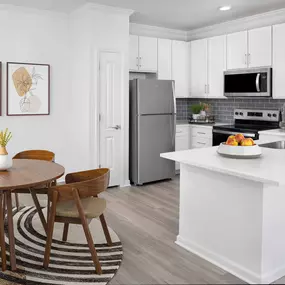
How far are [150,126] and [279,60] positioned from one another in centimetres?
199

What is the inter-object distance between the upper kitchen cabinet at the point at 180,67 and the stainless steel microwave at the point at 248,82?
881 millimetres

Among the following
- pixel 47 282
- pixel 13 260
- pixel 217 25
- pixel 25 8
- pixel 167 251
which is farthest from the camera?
pixel 217 25

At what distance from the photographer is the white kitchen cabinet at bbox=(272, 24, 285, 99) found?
485 cm

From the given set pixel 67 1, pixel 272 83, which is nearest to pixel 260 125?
pixel 272 83

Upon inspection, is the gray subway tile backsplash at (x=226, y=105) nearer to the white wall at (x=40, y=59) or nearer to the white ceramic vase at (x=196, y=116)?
the white ceramic vase at (x=196, y=116)

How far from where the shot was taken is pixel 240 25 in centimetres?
555

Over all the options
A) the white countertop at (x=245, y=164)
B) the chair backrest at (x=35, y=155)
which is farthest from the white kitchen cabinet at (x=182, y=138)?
the white countertop at (x=245, y=164)

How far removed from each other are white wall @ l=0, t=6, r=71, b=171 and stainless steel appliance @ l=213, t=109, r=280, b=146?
2314 mm

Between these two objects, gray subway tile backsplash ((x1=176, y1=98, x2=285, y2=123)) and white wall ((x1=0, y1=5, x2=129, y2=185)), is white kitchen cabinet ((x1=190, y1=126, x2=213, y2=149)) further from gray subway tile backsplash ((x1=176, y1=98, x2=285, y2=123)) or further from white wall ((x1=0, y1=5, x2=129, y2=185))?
white wall ((x1=0, y1=5, x2=129, y2=185))

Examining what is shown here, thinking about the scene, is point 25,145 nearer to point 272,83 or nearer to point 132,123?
point 132,123

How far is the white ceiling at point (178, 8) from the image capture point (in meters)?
4.60

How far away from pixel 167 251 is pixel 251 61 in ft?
11.0

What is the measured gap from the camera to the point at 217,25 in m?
5.85

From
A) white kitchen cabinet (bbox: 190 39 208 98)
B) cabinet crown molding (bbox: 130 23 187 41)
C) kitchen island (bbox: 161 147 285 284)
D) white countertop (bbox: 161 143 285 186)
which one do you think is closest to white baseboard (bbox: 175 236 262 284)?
kitchen island (bbox: 161 147 285 284)
